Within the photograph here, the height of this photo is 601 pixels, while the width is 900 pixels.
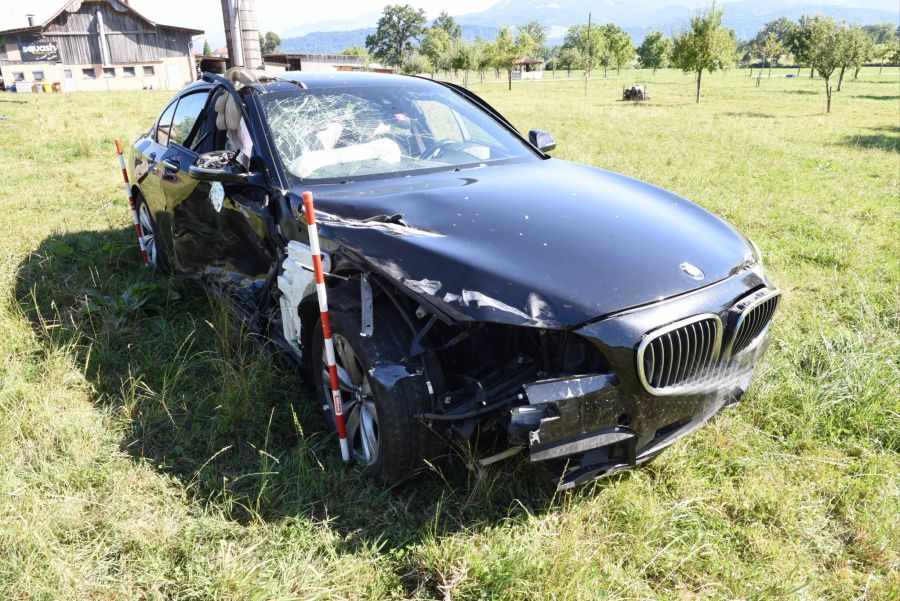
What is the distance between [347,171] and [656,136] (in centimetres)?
1296

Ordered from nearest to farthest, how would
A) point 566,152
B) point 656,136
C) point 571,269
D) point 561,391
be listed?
point 561,391 < point 571,269 < point 566,152 < point 656,136

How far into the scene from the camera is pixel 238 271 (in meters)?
3.70

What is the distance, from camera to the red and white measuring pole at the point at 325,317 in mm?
2443

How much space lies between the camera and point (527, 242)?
95.0 inches

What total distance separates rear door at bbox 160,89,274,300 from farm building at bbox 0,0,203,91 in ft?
157

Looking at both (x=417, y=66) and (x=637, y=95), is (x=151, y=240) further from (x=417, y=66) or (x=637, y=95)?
(x=417, y=66)

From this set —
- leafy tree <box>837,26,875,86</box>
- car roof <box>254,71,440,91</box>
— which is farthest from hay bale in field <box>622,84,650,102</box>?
car roof <box>254,71,440,91</box>

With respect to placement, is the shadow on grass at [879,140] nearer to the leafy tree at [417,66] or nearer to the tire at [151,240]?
the tire at [151,240]

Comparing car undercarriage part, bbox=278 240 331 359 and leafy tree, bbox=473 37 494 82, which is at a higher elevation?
leafy tree, bbox=473 37 494 82

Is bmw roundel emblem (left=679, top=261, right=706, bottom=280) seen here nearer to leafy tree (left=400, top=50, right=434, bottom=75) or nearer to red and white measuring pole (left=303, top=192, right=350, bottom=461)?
red and white measuring pole (left=303, top=192, right=350, bottom=461)

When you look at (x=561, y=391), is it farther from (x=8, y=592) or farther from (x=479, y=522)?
(x=8, y=592)

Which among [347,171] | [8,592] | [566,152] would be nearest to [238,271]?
[347,171]

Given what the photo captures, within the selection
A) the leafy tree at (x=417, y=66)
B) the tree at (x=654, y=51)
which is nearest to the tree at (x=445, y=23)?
the tree at (x=654, y=51)

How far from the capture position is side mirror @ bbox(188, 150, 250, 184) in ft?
10.2
